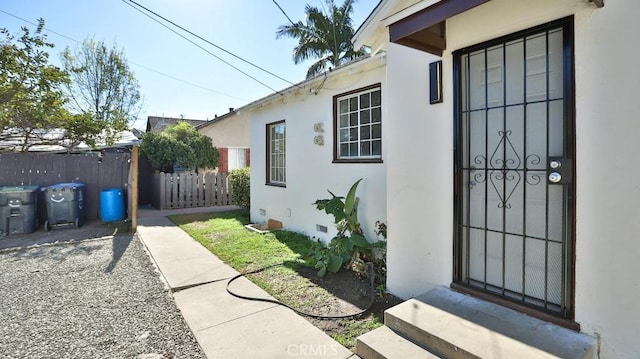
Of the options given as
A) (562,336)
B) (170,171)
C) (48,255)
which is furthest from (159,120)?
(562,336)

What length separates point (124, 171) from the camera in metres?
9.91

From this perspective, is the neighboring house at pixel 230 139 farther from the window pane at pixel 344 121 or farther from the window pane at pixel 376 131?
the window pane at pixel 376 131

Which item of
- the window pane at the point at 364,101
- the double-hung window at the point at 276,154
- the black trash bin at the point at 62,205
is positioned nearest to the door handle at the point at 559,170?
the window pane at the point at 364,101

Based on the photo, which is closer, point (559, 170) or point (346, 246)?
point (559, 170)

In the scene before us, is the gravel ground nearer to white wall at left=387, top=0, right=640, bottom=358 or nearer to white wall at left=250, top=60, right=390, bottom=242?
white wall at left=250, top=60, right=390, bottom=242

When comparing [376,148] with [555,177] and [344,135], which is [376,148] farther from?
[555,177]

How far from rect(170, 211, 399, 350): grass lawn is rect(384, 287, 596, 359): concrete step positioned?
0.56 metres

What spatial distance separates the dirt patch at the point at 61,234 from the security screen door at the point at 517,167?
26.9 feet

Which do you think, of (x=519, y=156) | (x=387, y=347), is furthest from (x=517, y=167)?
(x=387, y=347)

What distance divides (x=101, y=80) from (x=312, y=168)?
18452 millimetres

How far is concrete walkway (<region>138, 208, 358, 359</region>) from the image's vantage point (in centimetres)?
299

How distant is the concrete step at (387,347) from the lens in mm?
2627

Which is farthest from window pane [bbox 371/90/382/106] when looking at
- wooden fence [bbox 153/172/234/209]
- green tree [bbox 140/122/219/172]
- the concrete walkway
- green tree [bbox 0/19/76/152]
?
green tree [bbox 140/122/219/172]

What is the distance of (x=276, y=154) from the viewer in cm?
859
